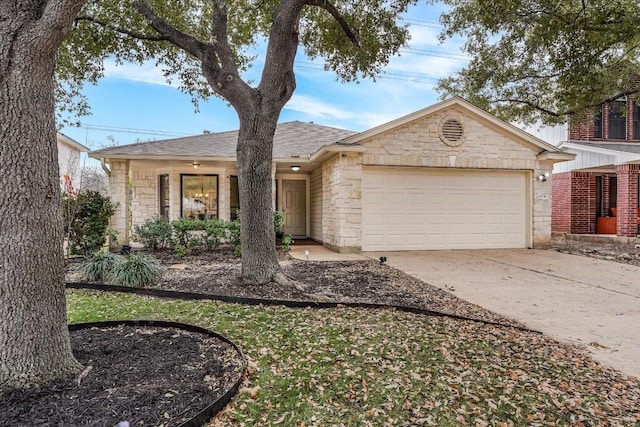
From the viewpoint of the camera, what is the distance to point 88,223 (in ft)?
29.6

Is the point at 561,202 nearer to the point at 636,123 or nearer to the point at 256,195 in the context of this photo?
the point at 636,123

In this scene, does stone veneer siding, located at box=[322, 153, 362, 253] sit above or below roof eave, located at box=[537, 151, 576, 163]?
below

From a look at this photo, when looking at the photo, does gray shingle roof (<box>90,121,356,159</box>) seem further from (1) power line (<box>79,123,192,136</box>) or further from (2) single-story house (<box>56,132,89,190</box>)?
(1) power line (<box>79,123,192,136</box>)

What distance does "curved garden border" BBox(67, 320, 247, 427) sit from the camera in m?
2.24

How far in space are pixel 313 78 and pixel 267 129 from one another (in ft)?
49.9

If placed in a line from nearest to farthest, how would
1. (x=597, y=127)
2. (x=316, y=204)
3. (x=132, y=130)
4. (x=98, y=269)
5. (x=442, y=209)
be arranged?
(x=98, y=269), (x=442, y=209), (x=316, y=204), (x=597, y=127), (x=132, y=130)

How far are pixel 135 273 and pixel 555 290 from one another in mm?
6700

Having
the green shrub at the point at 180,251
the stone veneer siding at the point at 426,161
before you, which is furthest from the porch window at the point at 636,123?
the green shrub at the point at 180,251

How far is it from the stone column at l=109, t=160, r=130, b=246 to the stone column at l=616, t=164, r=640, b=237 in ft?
51.8

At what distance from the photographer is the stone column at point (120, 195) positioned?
10.7 m

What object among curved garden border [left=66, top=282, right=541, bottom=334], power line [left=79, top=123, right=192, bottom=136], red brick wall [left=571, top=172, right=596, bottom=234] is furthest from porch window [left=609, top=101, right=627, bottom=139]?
power line [left=79, top=123, right=192, bottom=136]

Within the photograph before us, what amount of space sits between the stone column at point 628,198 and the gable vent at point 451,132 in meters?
6.72

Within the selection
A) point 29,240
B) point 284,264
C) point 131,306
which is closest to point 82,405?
point 29,240

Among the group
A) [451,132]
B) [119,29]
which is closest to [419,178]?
[451,132]
